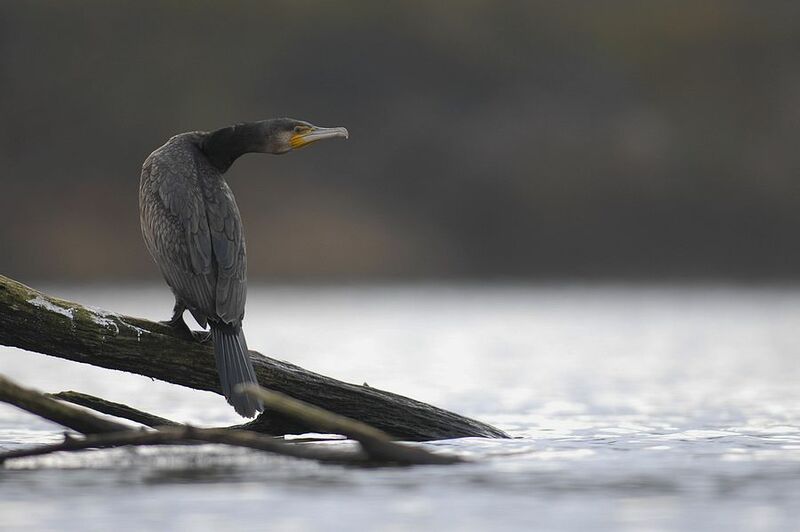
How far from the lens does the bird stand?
38.1 ft

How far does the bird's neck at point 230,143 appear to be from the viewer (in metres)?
12.4

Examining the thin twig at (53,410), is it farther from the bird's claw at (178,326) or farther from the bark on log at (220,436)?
the bird's claw at (178,326)

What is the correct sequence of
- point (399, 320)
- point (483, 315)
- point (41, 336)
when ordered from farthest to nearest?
point (483, 315) < point (399, 320) < point (41, 336)

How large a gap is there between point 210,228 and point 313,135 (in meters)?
1.08

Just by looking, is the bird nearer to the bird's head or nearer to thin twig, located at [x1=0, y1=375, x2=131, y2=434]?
the bird's head

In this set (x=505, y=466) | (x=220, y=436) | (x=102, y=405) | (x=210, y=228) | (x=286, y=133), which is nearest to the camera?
(x=220, y=436)

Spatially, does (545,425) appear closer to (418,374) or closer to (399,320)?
(418,374)

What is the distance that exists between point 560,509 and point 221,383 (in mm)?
3005

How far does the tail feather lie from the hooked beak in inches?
62.8

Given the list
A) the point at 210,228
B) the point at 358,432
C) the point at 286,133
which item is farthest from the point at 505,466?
the point at 286,133

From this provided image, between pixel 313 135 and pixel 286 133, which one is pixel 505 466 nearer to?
pixel 313 135

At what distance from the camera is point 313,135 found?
12273mm

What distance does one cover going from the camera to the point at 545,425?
1568cm

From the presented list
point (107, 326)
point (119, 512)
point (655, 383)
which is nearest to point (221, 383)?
point (107, 326)
